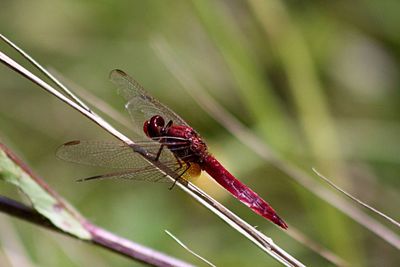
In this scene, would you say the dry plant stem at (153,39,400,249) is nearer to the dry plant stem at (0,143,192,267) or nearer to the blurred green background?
the blurred green background

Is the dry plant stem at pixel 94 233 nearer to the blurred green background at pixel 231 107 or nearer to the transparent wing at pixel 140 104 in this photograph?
the transparent wing at pixel 140 104

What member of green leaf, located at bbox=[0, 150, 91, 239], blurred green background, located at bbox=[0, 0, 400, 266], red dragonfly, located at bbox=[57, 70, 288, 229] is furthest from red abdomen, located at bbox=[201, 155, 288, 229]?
green leaf, located at bbox=[0, 150, 91, 239]

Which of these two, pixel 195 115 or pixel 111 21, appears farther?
pixel 111 21

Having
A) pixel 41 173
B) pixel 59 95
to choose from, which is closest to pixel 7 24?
pixel 41 173

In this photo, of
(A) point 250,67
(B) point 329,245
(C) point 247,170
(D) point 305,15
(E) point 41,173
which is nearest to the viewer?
(B) point 329,245

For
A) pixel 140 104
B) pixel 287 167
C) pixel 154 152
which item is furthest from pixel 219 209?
pixel 287 167

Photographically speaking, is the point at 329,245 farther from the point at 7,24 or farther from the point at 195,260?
the point at 7,24
